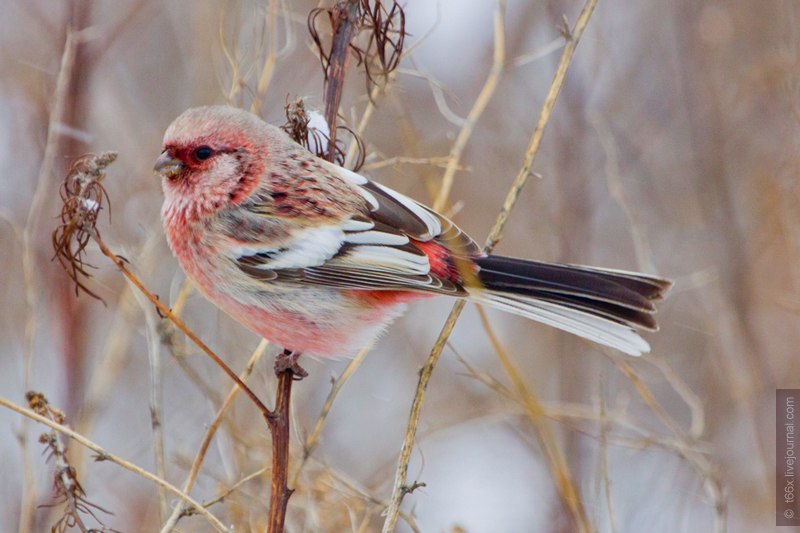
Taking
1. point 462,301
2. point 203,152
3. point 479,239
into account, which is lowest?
point 462,301

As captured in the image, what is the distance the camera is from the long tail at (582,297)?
359cm

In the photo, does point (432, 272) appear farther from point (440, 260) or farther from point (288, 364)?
point (288, 364)

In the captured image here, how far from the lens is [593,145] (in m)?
7.00

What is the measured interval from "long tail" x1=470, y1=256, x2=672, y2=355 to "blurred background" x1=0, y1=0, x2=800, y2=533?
0.93 feet

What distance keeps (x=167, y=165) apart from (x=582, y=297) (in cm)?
185

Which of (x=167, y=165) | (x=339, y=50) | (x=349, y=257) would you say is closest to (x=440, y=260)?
(x=349, y=257)

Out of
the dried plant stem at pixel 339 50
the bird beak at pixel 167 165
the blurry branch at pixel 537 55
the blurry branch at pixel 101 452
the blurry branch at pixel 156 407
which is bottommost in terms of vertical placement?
the blurry branch at pixel 101 452

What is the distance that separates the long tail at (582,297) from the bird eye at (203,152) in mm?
1288

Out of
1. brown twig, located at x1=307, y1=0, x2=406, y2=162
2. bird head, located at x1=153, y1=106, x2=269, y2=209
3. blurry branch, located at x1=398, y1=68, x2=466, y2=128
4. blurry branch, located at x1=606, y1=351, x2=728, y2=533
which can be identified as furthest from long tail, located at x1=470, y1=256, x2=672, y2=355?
bird head, located at x1=153, y1=106, x2=269, y2=209

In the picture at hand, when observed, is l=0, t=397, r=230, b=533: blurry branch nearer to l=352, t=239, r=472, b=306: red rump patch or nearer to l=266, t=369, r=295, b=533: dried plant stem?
l=266, t=369, r=295, b=533: dried plant stem

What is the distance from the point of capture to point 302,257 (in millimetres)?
3729

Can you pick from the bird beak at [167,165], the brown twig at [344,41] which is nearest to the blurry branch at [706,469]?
the brown twig at [344,41]

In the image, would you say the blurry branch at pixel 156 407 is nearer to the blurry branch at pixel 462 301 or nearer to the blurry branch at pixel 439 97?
the blurry branch at pixel 462 301

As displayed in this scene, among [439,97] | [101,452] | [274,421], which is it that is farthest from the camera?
[439,97]
